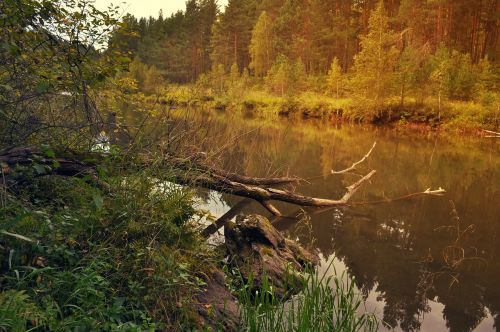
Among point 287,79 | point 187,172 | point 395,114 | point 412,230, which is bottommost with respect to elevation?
point 412,230

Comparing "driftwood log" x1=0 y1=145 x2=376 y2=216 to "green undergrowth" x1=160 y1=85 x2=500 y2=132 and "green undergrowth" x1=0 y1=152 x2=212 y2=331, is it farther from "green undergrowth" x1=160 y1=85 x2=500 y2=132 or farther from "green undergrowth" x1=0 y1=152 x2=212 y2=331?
"green undergrowth" x1=160 y1=85 x2=500 y2=132

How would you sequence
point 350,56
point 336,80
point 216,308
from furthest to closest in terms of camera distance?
point 350,56
point 336,80
point 216,308

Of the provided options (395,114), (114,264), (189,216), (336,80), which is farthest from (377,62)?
(114,264)

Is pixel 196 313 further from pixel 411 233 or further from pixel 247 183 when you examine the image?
pixel 411 233

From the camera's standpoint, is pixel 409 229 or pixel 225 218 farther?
pixel 225 218

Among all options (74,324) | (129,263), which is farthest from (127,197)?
(74,324)

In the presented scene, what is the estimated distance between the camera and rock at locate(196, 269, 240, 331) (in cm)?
380

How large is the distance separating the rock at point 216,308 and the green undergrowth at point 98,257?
0.15 m

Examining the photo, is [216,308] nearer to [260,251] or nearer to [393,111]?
[260,251]

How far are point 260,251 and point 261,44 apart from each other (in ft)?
172

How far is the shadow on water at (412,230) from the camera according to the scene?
5433 mm

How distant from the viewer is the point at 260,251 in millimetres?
5758

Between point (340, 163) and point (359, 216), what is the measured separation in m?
6.05

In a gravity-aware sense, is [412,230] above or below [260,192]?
below
